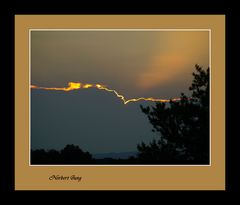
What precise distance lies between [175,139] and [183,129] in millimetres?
149

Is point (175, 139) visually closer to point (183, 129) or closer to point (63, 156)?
point (183, 129)

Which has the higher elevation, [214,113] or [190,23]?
[190,23]

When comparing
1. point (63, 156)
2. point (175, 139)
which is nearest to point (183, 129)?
point (175, 139)

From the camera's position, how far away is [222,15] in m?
6.88

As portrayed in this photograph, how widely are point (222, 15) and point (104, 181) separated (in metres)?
1.87

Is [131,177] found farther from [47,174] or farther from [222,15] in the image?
[222,15]

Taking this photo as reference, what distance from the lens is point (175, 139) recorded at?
25.8ft

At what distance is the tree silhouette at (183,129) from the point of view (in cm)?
721

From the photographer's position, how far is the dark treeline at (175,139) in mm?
6922

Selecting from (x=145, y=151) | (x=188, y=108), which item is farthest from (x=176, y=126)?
(x=145, y=151)

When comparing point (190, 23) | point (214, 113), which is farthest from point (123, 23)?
point (214, 113)

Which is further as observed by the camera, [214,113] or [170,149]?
[170,149]

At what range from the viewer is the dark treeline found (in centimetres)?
692

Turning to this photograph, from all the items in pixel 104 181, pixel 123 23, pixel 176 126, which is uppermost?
pixel 123 23
